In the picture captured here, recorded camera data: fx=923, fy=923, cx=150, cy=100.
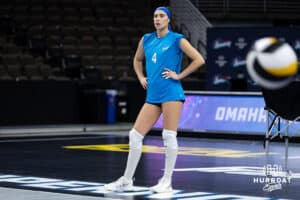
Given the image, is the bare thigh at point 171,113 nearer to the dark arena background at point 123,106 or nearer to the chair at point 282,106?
the dark arena background at point 123,106

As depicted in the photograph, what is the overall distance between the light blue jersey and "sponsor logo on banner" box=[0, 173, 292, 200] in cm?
118

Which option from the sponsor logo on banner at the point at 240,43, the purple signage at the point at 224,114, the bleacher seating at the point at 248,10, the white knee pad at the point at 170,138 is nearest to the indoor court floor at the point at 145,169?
the purple signage at the point at 224,114

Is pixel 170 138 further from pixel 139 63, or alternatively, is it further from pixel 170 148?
pixel 139 63

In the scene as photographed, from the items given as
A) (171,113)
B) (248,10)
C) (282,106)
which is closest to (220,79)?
(248,10)

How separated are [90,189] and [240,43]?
67.1 ft

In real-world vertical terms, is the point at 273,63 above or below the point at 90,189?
above

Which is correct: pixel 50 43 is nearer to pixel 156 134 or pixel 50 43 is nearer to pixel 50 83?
pixel 50 83

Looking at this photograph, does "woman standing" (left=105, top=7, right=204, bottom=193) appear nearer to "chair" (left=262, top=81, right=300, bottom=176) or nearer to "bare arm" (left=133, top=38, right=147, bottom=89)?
"bare arm" (left=133, top=38, right=147, bottom=89)

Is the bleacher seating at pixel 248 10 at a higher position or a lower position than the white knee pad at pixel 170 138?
lower

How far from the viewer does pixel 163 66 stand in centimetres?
1159

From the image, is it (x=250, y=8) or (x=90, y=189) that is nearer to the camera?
(x=90, y=189)

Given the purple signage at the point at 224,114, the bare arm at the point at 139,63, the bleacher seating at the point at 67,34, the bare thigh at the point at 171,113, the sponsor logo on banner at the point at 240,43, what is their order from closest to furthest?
1. the bare thigh at the point at 171,113
2. the bare arm at the point at 139,63
3. the purple signage at the point at 224,114
4. the bleacher seating at the point at 67,34
5. the sponsor logo on banner at the point at 240,43

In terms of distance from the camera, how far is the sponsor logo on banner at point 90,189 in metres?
11.2

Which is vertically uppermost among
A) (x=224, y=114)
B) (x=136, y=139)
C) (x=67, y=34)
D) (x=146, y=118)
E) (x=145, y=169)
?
(x=146, y=118)
